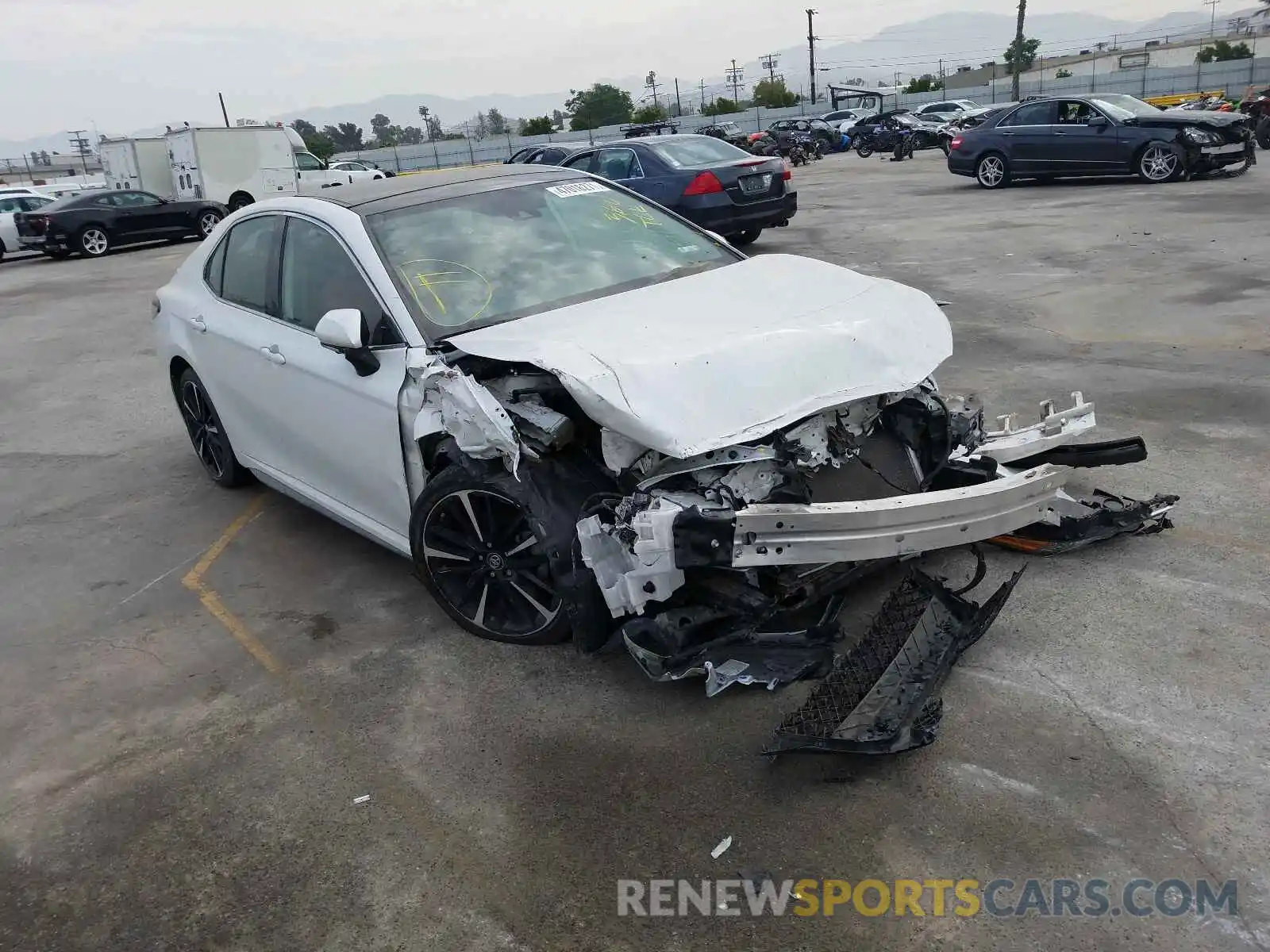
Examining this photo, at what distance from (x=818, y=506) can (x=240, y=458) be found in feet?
12.1

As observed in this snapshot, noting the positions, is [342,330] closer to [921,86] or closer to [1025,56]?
[921,86]

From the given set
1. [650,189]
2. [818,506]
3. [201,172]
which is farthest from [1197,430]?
[201,172]

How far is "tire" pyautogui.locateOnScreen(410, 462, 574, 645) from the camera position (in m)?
3.65

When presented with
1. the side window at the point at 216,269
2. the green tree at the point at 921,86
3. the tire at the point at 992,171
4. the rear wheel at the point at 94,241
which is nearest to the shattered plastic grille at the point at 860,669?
the side window at the point at 216,269

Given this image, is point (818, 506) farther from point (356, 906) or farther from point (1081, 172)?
point (1081, 172)

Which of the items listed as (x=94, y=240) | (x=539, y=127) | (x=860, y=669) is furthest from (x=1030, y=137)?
(x=539, y=127)

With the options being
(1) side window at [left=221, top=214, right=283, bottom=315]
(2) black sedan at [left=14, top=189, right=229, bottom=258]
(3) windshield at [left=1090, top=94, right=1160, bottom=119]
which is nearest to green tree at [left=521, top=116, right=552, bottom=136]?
(2) black sedan at [left=14, top=189, right=229, bottom=258]

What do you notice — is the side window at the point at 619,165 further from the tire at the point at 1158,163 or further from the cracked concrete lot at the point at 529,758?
the tire at the point at 1158,163

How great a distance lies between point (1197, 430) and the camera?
18.5 ft

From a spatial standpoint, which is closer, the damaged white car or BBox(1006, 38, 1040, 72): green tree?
the damaged white car

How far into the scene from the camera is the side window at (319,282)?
4.14m

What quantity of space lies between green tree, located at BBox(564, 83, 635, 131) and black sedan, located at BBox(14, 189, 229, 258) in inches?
2458

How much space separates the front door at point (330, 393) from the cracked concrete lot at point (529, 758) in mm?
504

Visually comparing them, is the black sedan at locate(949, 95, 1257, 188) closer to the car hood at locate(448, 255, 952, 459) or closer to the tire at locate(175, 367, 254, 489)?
the car hood at locate(448, 255, 952, 459)
